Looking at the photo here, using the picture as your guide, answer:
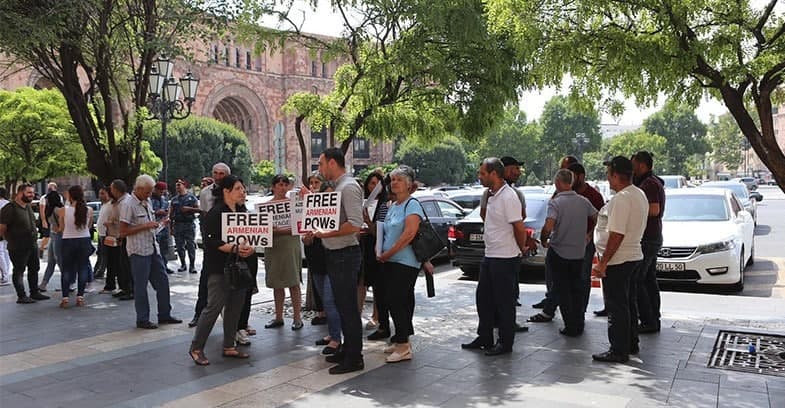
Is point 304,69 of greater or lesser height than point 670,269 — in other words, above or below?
above

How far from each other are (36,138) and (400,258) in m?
23.6

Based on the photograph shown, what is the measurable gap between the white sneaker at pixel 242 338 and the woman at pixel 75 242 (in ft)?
12.6

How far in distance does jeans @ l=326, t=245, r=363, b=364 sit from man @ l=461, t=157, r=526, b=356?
131cm

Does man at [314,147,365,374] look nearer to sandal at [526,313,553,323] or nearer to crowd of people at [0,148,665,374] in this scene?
crowd of people at [0,148,665,374]

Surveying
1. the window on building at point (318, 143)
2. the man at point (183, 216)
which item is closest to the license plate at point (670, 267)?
the man at point (183, 216)

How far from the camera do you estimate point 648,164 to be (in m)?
6.57

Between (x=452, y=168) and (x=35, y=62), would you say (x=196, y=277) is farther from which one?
(x=452, y=168)

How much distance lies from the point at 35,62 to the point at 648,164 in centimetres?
1072

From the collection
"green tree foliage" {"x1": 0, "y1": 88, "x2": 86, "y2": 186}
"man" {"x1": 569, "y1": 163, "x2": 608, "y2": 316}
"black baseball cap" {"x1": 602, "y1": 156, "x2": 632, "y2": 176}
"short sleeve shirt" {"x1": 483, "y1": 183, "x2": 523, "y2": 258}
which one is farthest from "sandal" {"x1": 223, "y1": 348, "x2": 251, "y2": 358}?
"green tree foliage" {"x1": 0, "y1": 88, "x2": 86, "y2": 186}

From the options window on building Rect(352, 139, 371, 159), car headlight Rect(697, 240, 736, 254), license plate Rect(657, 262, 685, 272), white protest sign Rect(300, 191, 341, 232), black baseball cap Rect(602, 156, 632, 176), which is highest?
window on building Rect(352, 139, 371, 159)

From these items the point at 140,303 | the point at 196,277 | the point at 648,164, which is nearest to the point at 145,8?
the point at 196,277

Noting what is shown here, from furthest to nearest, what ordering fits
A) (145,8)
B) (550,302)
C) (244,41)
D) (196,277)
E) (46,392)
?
(196,277)
(145,8)
(244,41)
(550,302)
(46,392)

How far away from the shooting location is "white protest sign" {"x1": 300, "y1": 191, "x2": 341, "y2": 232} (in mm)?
5637

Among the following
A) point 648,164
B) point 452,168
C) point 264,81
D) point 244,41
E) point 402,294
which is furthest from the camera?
point 452,168
